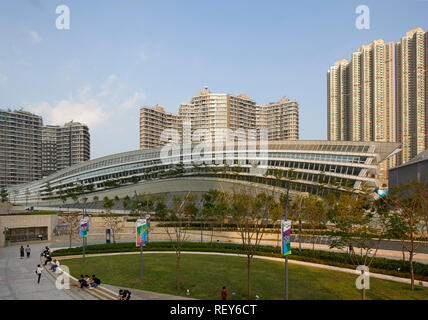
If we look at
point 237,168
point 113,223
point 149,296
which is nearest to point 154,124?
point 237,168

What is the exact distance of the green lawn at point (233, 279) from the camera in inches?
798

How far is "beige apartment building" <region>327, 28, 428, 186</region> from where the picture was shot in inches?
5728

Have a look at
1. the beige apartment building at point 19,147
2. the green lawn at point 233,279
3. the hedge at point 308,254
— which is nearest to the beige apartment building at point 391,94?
the hedge at point 308,254

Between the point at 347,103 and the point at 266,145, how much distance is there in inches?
4560

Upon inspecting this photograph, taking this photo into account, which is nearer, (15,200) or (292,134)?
(15,200)

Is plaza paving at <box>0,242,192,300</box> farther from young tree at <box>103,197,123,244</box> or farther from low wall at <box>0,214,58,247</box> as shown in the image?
low wall at <box>0,214,58,247</box>

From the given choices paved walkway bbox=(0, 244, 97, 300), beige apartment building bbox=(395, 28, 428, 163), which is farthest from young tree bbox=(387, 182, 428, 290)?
beige apartment building bbox=(395, 28, 428, 163)

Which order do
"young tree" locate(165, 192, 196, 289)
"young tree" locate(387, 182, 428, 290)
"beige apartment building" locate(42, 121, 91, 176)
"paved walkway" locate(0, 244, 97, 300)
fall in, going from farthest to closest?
"beige apartment building" locate(42, 121, 91, 176) → "young tree" locate(165, 192, 196, 289) → "young tree" locate(387, 182, 428, 290) → "paved walkway" locate(0, 244, 97, 300)

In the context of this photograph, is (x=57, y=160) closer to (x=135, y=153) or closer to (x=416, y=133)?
(x=135, y=153)

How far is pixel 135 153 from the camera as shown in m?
103

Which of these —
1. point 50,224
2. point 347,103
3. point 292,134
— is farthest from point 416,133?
point 50,224

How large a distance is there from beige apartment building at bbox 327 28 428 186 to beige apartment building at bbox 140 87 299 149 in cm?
3665

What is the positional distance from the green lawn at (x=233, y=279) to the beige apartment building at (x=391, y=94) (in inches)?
5869

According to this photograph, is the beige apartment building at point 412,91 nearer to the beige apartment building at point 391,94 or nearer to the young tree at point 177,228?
the beige apartment building at point 391,94
